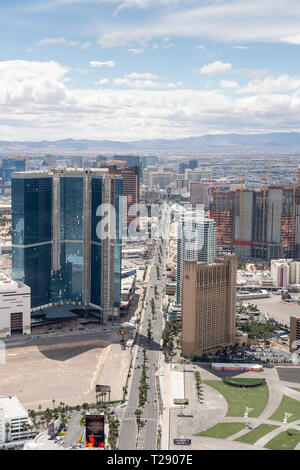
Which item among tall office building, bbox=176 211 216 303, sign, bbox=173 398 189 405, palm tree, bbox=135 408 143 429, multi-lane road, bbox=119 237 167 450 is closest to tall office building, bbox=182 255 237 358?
multi-lane road, bbox=119 237 167 450

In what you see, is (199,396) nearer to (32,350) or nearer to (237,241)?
(32,350)

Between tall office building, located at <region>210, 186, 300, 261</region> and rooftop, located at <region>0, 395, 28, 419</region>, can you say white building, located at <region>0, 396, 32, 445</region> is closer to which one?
rooftop, located at <region>0, 395, 28, 419</region>

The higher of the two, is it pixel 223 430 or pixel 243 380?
pixel 243 380

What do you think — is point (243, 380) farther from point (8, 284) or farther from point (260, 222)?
point (260, 222)

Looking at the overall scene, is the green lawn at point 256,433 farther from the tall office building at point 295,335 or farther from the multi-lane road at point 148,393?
the tall office building at point 295,335

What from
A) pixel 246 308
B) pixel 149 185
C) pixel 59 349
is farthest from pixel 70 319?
pixel 149 185

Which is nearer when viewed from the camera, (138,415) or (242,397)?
(138,415)

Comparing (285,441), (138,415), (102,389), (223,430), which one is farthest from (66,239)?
(285,441)
